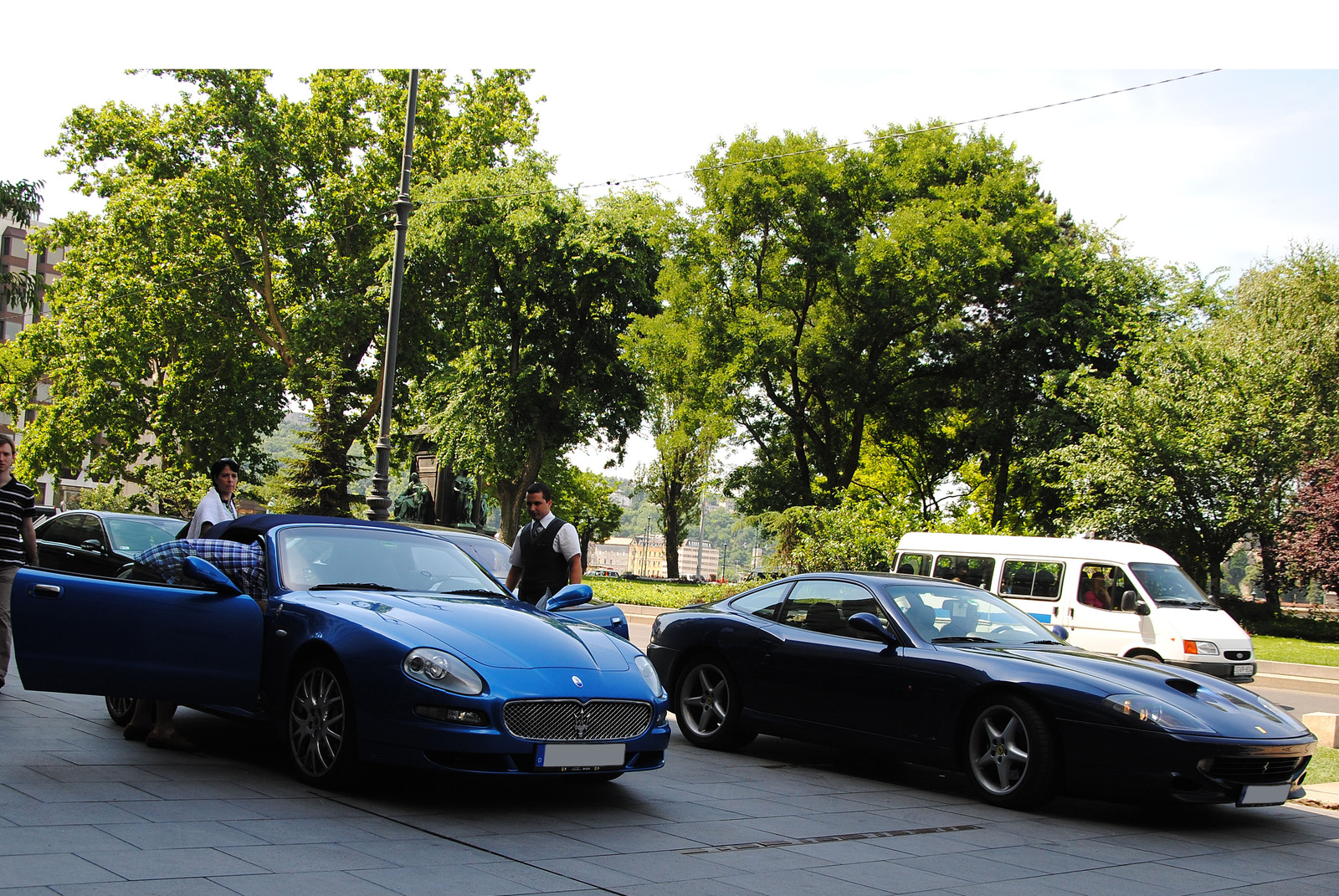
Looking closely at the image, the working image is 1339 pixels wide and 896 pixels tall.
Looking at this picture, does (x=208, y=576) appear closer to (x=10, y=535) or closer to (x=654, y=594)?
(x=10, y=535)

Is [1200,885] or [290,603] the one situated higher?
[290,603]

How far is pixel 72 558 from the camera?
12.3 m

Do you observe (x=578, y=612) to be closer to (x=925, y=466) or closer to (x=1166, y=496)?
(x=1166, y=496)

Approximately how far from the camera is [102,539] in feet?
39.8

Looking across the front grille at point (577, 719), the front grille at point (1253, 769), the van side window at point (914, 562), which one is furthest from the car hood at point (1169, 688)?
the van side window at point (914, 562)

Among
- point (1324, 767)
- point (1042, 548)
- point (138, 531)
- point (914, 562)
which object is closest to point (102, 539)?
point (138, 531)

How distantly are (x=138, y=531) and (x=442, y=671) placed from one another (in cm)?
816

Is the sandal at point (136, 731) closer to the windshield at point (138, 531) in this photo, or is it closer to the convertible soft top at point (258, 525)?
the convertible soft top at point (258, 525)

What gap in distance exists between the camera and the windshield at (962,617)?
7777 millimetres

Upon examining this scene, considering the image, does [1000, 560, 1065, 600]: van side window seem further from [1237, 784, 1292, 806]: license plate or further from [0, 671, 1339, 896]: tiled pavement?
[1237, 784, 1292, 806]: license plate

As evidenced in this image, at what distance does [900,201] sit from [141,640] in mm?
31786

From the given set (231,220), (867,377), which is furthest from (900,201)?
(231,220)

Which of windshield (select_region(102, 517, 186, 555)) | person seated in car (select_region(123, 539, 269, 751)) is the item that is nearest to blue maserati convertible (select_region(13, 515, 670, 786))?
person seated in car (select_region(123, 539, 269, 751))

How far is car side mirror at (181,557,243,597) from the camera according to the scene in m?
6.05
